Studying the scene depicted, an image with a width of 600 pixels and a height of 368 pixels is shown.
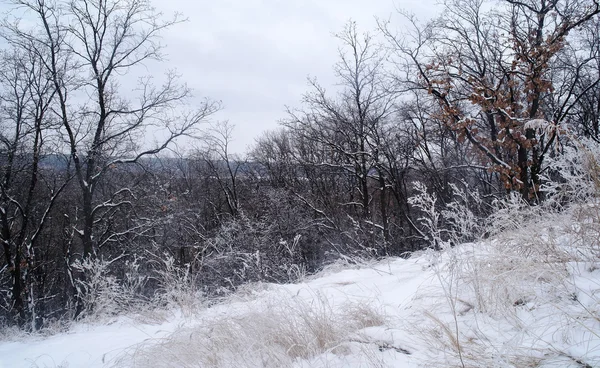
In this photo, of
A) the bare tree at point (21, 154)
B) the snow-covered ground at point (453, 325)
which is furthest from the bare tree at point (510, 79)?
the bare tree at point (21, 154)

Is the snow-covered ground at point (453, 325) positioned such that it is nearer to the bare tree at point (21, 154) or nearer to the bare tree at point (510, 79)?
the bare tree at point (510, 79)

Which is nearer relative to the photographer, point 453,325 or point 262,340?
point 453,325

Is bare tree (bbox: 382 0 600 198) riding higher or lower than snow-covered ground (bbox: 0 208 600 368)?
higher

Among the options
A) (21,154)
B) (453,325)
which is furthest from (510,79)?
(21,154)

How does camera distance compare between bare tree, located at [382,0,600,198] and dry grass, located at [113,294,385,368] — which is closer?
dry grass, located at [113,294,385,368]

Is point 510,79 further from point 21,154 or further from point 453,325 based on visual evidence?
point 21,154

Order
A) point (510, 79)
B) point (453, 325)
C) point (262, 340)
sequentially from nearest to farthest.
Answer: point (453, 325) < point (262, 340) < point (510, 79)

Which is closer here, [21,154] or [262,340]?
[262,340]

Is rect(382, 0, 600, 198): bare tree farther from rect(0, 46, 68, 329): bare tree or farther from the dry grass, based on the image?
rect(0, 46, 68, 329): bare tree

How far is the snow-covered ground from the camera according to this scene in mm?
1864

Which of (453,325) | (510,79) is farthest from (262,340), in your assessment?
(510,79)

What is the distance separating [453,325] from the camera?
233cm

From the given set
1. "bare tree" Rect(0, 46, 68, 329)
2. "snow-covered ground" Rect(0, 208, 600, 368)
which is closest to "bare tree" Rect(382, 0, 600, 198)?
"snow-covered ground" Rect(0, 208, 600, 368)

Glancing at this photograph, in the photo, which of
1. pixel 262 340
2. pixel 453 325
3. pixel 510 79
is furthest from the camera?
pixel 510 79
